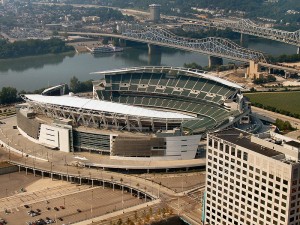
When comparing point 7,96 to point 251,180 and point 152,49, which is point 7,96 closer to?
point 251,180

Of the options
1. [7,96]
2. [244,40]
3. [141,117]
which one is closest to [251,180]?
[141,117]

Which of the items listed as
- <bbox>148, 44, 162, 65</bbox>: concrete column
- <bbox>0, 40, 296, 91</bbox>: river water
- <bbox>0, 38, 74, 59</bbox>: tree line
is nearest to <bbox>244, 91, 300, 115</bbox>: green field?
<bbox>0, 40, 296, 91</bbox>: river water

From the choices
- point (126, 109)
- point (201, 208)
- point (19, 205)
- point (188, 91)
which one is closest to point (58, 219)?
point (19, 205)

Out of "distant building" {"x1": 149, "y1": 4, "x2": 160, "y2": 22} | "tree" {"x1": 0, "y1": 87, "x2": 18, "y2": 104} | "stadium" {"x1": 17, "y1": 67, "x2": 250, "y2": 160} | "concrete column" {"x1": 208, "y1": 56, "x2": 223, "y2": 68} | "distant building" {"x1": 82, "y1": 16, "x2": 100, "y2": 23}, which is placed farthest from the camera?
"distant building" {"x1": 149, "y1": 4, "x2": 160, "y2": 22}

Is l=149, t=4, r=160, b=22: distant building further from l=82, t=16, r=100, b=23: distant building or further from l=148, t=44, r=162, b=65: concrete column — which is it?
l=148, t=44, r=162, b=65: concrete column

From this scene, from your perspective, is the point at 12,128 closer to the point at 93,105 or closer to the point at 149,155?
the point at 93,105

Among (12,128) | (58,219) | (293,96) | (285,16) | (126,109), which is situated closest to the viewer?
(58,219)
